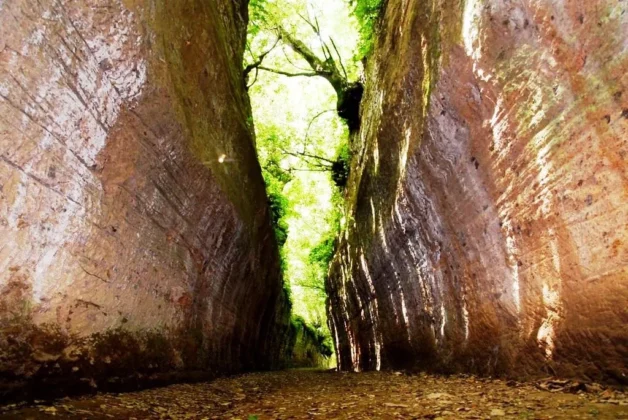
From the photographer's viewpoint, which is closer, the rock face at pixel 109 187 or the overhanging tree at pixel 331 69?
the rock face at pixel 109 187

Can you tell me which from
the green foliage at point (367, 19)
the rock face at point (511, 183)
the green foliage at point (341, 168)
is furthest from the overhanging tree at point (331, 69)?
the rock face at point (511, 183)

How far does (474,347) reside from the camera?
6055mm

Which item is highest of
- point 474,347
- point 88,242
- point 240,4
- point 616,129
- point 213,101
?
point 240,4

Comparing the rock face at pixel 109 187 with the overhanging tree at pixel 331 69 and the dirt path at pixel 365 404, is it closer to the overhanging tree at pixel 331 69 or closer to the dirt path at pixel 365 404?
the dirt path at pixel 365 404

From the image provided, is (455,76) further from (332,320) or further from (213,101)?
(332,320)

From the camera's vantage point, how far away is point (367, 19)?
492 inches

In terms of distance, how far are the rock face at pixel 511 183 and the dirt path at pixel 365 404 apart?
1.69ft

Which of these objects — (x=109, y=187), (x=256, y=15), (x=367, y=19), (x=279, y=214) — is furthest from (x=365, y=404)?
(x=279, y=214)

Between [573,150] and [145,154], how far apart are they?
4.66 m

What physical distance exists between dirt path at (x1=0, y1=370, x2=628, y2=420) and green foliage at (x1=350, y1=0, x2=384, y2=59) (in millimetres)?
9985

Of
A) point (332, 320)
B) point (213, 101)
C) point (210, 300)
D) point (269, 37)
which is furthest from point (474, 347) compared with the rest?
point (332, 320)

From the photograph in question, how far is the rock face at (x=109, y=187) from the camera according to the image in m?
3.65

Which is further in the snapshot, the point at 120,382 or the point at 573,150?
the point at 120,382

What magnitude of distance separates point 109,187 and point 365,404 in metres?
3.59
